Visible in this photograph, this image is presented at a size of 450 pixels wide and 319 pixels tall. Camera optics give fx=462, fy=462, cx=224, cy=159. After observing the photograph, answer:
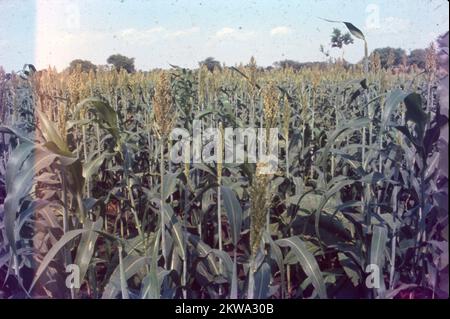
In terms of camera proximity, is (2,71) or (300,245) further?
(2,71)

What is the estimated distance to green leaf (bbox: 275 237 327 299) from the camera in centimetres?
136

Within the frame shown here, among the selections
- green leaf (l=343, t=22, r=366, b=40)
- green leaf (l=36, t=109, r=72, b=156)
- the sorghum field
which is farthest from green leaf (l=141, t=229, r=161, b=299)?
green leaf (l=343, t=22, r=366, b=40)

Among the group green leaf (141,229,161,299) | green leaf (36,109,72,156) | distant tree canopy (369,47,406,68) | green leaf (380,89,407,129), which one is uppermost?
distant tree canopy (369,47,406,68)

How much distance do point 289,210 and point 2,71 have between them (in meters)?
2.49

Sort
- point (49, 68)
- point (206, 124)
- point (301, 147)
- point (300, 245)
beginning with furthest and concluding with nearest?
point (49, 68), point (206, 124), point (301, 147), point (300, 245)

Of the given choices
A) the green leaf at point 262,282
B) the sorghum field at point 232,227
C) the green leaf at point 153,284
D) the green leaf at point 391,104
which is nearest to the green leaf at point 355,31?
the sorghum field at point 232,227

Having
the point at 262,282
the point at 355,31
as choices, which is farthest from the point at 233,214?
the point at 355,31

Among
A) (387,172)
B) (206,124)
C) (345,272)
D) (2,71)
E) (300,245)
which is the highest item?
(2,71)

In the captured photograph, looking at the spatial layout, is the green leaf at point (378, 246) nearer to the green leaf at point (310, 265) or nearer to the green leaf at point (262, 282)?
the green leaf at point (310, 265)

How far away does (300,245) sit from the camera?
144cm

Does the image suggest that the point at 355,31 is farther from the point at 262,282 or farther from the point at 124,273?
the point at 124,273

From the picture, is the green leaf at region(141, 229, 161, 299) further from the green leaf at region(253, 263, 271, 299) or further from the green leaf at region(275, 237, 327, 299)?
the green leaf at region(275, 237, 327, 299)
